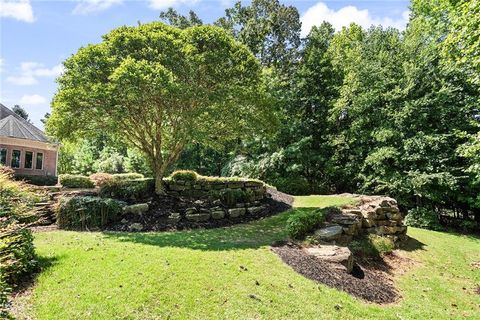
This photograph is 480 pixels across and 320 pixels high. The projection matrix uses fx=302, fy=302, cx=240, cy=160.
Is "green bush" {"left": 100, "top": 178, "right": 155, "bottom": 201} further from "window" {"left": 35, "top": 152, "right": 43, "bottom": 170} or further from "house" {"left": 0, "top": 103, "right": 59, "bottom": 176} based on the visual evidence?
"window" {"left": 35, "top": 152, "right": 43, "bottom": 170}

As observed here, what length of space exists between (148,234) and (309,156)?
42.1 feet

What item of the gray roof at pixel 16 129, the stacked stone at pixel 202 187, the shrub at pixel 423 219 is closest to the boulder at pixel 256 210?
the stacked stone at pixel 202 187

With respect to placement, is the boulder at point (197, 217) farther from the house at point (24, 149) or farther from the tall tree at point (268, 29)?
the tall tree at point (268, 29)

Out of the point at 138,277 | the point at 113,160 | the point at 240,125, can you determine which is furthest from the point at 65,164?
the point at 138,277

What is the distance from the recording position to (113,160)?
29.9 meters

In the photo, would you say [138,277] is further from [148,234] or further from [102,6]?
[102,6]

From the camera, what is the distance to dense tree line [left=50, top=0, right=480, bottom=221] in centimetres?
1402

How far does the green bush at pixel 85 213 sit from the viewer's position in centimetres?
829

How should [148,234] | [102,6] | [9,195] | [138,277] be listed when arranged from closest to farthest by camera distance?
1. [138,277]
2. [9,195]
3. [102,6]
4. [148,234]

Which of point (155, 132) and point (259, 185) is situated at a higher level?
point (155, 132)

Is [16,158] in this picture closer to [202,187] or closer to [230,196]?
[202,187]

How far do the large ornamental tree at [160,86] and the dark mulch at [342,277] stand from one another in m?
4.85

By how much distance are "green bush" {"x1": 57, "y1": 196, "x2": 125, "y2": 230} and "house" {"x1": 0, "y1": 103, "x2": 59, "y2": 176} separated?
14.8 metres

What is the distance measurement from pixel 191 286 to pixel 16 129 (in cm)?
2447
